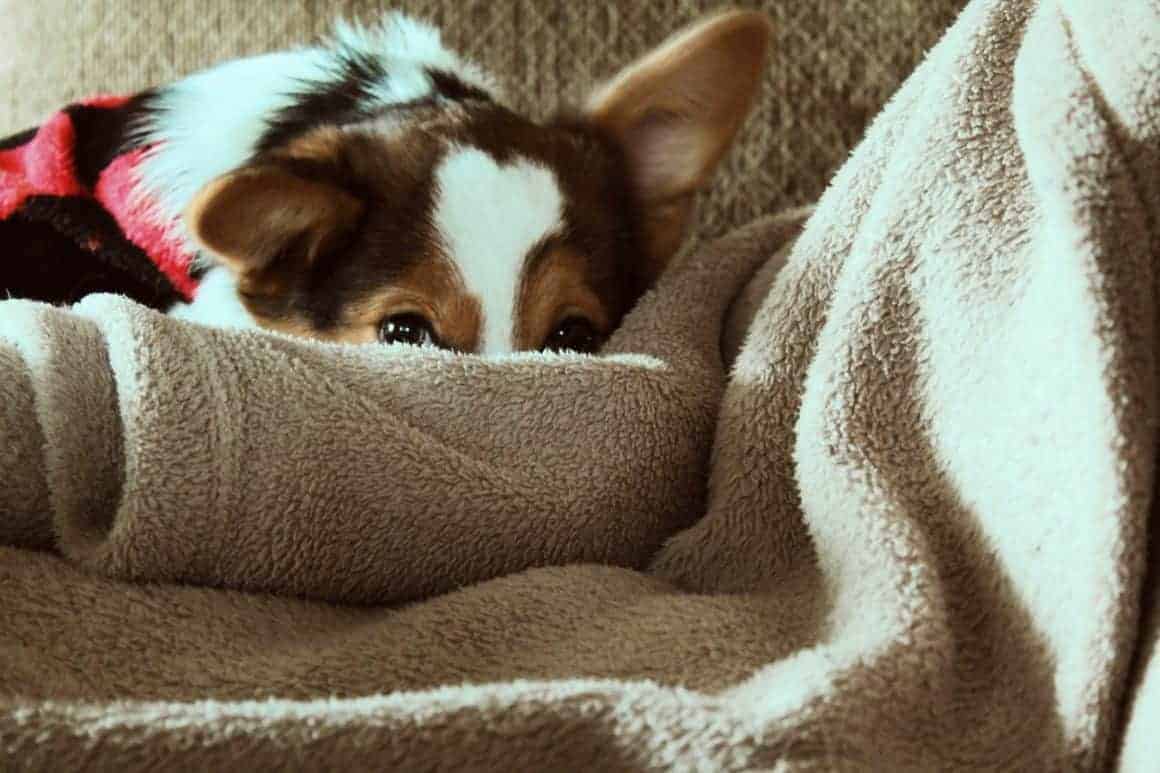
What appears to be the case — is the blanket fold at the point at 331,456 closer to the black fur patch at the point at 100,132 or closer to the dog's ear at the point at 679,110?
the dog's ear at the point at 679,110

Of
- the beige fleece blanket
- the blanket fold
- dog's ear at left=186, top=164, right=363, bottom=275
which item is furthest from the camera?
dog's ear at left=186, top=164, right=363, bottom=275

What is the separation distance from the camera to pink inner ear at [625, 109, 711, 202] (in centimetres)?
127

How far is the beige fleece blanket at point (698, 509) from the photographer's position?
0.53 m

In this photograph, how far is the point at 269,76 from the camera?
134 cm

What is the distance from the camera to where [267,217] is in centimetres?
110

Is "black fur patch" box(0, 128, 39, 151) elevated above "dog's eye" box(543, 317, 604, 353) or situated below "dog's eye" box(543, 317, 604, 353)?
above

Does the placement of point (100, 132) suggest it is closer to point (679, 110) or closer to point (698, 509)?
point (679, 110)

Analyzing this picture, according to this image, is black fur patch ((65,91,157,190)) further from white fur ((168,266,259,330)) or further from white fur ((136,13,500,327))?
white fur ((168,266,259,330))

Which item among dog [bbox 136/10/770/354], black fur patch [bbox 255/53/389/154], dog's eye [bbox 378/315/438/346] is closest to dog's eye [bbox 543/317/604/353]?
dog [bbox 136/10/770/354]

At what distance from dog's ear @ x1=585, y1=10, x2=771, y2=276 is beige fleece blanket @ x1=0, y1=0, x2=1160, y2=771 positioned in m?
0.36

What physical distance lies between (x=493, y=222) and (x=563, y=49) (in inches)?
17.1

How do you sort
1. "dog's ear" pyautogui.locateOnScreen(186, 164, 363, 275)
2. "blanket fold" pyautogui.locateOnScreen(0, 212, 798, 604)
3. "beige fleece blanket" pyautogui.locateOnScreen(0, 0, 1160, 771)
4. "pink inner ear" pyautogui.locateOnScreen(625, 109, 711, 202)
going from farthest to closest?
"pink inner ear" pyautogui.locateOnScreen(625, 109, 711, 202) < "dog's ear" pyautogui.locateOnScreen(186, 164, 363, 275) < "blanket fold" pyautogui.locateOnScreen(0, 212, 798, 604) < "beige fleece blanket" pyautogui.locateOnScreen(0, 0, 1160, 771)

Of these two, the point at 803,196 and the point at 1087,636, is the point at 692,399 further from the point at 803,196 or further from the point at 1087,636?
the point at 803,196

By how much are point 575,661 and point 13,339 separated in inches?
15.0
